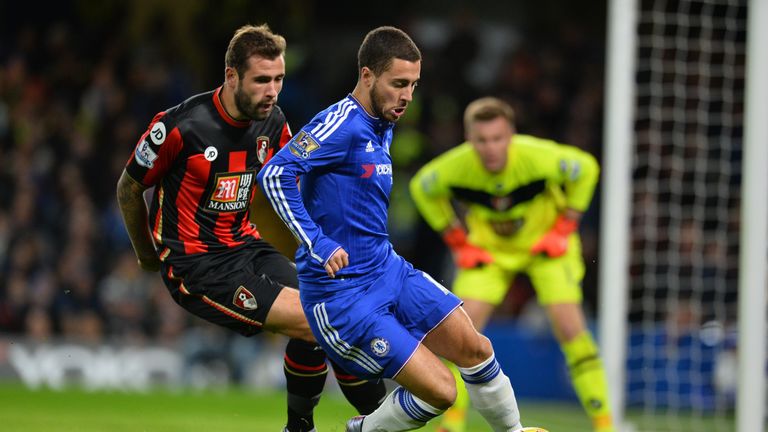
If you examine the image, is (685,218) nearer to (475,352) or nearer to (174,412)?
(174,412)

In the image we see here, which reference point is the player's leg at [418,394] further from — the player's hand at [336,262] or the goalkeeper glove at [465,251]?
the goalkeeper glove at [465,251]

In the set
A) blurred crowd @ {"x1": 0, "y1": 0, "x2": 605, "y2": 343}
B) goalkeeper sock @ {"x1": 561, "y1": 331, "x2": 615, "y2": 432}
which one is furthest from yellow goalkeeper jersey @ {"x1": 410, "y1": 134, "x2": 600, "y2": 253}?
blurred crowd @ {"x1": 0, "y1": 0, "x2": 605, "y2": 343}

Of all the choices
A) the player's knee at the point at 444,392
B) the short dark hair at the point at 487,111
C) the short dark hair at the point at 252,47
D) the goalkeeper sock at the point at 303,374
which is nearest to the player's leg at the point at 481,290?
the short dark hair at the point at 487,111

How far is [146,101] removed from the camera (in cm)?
1383

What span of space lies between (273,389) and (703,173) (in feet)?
17.4

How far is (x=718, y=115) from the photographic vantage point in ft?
43.8

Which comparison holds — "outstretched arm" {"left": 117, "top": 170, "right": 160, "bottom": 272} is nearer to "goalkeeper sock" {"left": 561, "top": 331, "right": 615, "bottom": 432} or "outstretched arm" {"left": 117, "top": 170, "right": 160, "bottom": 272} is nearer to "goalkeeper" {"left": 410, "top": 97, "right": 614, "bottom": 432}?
"goalkeeper" {"left": 410, "top": 97, "right": 614, "bottom": 432}

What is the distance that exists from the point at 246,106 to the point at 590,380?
3014 mm

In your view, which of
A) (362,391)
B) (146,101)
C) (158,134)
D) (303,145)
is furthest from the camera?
(146,101)

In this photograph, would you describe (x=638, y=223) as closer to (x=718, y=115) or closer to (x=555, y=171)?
(x=718, y=115)

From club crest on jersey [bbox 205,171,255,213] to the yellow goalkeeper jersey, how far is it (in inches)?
93.4

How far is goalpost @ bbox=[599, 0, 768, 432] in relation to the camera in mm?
7000

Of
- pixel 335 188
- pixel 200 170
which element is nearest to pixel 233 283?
pixel 200 170

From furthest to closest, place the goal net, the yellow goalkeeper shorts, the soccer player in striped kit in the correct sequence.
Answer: the goal net, the yellow goalkeeper shorts, the soccer player in striped kit
